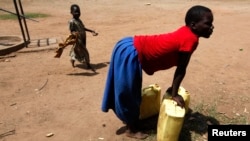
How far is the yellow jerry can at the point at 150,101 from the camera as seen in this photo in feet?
12.4

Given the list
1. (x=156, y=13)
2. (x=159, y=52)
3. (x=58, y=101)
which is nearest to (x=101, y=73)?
(x=58, y=101)

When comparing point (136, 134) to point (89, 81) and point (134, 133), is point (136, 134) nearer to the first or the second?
point (134, 133)

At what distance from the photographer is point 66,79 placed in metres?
5.42

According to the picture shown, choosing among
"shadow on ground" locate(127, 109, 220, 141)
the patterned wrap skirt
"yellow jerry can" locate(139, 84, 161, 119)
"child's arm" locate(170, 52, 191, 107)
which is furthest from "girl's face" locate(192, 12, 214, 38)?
"shadow on ground" locate(127, 109, 220, 141)

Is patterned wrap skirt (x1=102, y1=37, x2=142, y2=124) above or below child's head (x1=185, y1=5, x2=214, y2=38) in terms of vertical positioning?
below

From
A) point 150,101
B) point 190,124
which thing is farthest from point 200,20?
point 190,124

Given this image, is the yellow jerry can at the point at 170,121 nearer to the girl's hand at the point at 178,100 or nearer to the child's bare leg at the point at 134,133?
the girl's hand at the point at 178,100

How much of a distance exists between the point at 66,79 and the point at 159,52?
103 inches

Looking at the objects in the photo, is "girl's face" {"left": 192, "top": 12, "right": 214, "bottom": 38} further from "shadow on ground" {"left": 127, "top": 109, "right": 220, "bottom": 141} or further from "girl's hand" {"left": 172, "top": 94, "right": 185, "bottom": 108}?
"shadow on ground" {"left": 127, "top": 109, "right": 220, "bottom": 141}

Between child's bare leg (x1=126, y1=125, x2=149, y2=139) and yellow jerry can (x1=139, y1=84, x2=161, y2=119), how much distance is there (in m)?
0.29

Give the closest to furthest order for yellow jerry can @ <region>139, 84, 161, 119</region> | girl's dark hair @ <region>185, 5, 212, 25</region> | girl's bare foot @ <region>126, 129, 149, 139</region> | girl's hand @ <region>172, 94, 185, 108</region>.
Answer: girl's dark hair @ <region>185, 5, 212, 25</region> < girl's hand @ <region>172, 94, 185, 108</region> < girl's bare foot @ <region>126, 129, 149, 139</region> < yellow jerry can @ <region>139, 84, 161, 119</region>

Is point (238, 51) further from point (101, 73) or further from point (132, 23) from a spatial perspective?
point (132, 23)

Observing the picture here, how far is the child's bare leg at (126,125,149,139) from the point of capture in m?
3.60

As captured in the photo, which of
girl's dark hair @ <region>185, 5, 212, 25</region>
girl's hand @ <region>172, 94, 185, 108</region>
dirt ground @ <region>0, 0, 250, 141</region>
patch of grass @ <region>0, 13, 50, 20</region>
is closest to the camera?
girl's dark hair @ <region>185, 5, 212, 25</region>
